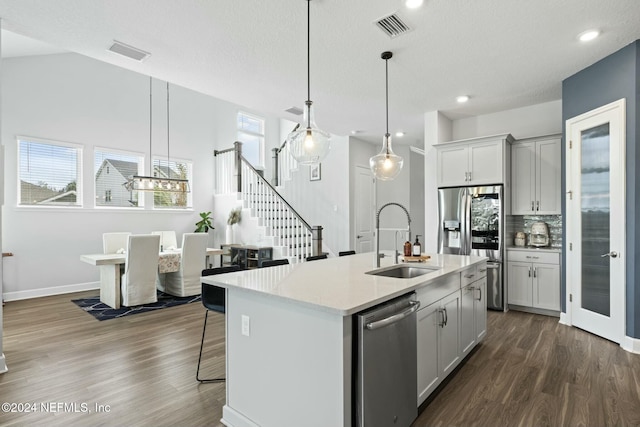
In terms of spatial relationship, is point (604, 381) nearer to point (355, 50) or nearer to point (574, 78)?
point (574, 78)

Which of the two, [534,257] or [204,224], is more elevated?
[204,224]

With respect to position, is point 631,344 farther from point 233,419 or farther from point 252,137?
point 252,137

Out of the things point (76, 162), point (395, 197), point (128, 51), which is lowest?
point (395, 197)

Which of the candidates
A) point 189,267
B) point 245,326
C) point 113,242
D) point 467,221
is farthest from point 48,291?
point 467,221

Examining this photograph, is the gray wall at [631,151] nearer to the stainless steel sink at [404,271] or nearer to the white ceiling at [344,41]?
the white ceiling at [344,41]

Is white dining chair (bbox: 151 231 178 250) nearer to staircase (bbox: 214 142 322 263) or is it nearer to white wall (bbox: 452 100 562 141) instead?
staircase (bbox: 214 142 322 263)

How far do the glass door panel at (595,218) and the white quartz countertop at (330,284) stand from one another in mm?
1779

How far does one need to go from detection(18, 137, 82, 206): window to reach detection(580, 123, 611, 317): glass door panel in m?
7.71

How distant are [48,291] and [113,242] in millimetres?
1304

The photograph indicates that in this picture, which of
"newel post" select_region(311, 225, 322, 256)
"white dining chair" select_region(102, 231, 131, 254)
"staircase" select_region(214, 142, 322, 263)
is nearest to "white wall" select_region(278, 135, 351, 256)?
"staircase" select_region(214, 142, 322, 263)

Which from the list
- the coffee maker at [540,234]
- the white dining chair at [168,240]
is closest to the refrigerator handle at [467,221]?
the coffee maker at [540,234]

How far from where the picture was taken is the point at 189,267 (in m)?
5.38

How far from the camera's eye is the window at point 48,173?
210 inches

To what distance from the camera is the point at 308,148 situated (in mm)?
2881
